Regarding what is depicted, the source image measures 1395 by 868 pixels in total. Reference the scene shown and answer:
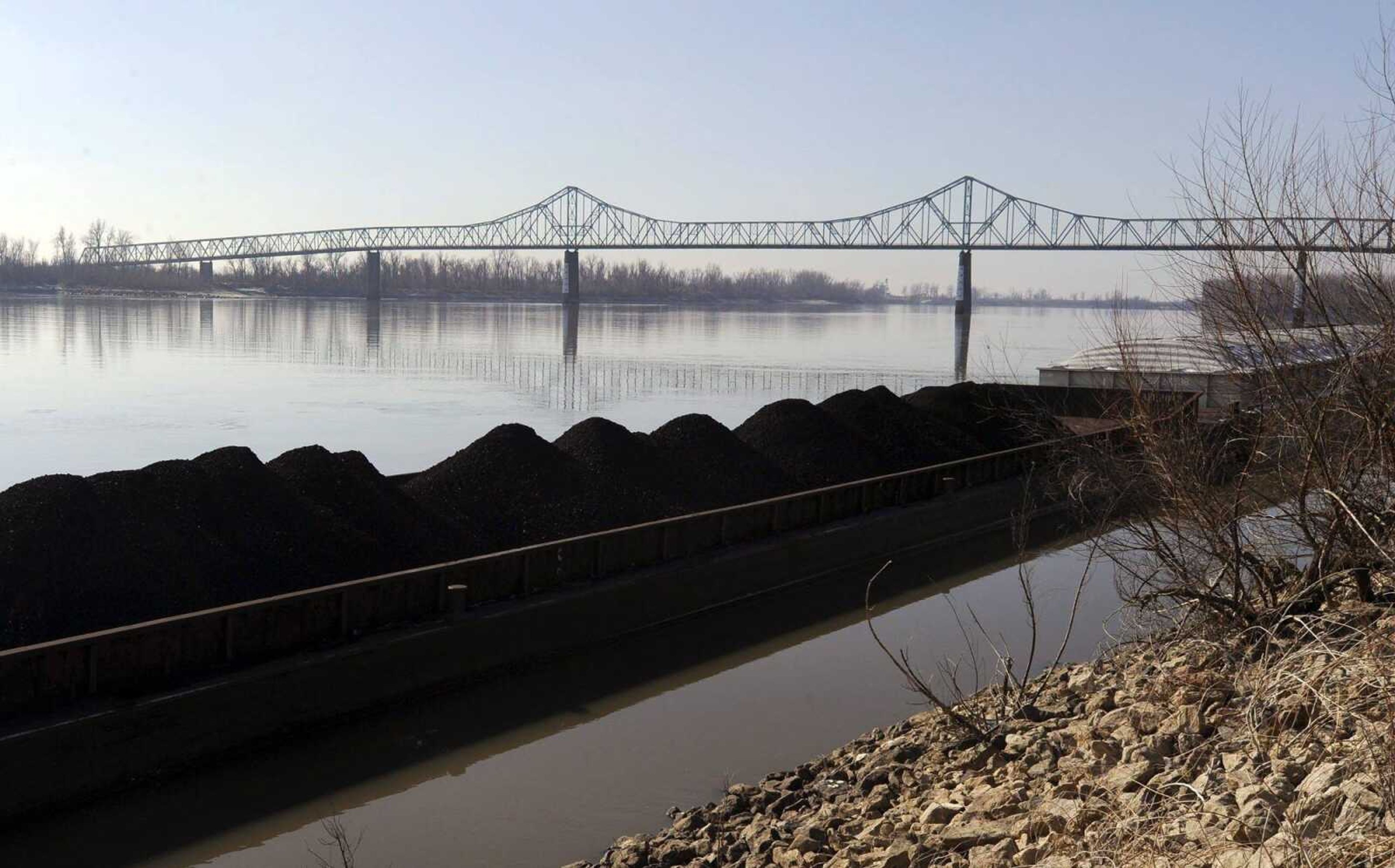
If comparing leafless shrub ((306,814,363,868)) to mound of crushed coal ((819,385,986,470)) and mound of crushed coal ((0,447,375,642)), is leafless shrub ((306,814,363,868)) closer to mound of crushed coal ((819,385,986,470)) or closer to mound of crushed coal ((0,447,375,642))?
mound of crushed coal ((0,447,375,642))

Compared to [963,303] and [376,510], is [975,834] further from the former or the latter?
[963,303]

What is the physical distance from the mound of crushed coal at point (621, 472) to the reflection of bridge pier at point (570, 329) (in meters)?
39.1

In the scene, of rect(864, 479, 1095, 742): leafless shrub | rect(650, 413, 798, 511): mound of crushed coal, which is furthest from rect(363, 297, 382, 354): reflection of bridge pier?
rect(864, 479, 1095, 742): leafless shrub

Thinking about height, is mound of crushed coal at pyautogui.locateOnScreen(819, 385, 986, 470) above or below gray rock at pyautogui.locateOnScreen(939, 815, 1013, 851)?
above

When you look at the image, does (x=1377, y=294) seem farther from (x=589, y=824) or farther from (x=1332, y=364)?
(x=589, y=824)

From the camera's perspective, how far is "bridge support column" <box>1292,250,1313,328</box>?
8086mm

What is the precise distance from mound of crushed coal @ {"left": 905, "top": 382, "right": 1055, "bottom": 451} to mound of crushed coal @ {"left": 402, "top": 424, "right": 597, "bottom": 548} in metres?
Answer: 10.3

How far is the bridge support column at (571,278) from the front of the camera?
12562 centimetres

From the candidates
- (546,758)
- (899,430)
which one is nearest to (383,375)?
(899,430)

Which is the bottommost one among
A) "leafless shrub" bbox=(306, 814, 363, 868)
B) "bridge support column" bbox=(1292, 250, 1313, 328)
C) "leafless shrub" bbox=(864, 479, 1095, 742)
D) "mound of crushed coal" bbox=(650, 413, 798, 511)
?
"leafless shrub" bbox=(306, 814, 363, 868)

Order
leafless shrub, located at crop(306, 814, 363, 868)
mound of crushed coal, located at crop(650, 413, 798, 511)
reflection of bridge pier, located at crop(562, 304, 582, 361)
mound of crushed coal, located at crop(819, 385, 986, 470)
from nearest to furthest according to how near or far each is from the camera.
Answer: leafless shrub, located at crop(306, 814, 363, 868) < mound of crushed coal, located at crop(650, 413, 798, 511) < mound of crushed coal, located at crop(819, 385, 986, 470) < reflection of bridge pier, located at crop(562, 304, 582, 361)

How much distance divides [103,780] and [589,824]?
313 cm

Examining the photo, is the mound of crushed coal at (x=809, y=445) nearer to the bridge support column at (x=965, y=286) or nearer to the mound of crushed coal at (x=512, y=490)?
→ the mound of crushed coal at (x=512, y=490)

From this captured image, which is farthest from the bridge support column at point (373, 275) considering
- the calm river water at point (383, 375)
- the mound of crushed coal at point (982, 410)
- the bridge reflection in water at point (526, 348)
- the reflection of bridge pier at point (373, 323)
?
the mound of crushed coal at point (982, 410)
